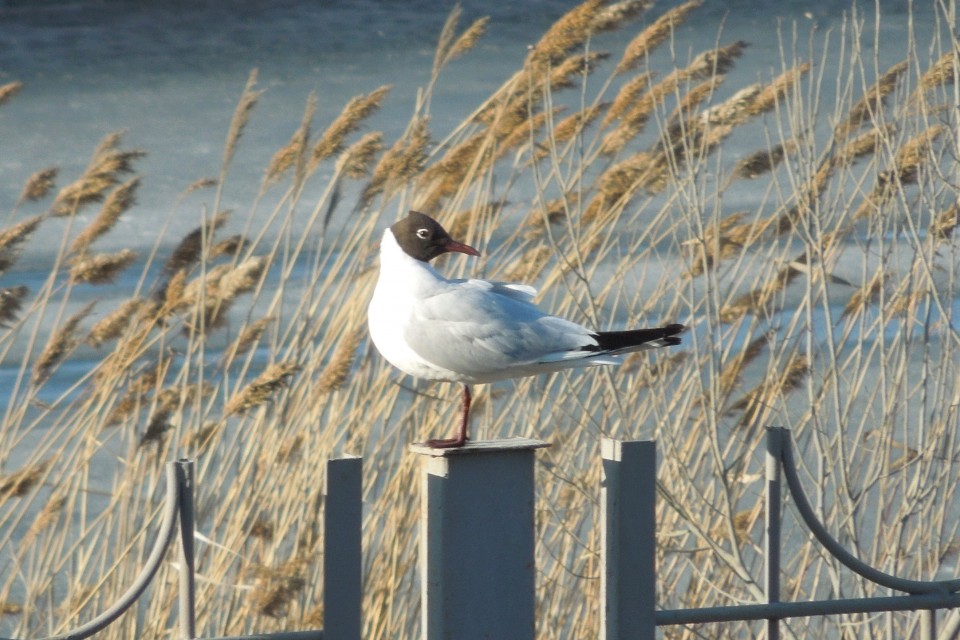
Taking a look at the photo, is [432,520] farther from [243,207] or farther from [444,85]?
[444,85]

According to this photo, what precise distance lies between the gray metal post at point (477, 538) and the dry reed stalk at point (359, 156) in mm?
971

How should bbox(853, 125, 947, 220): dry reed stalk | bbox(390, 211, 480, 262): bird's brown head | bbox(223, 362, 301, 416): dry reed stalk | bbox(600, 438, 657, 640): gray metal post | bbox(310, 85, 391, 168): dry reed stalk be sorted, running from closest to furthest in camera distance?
bbox(600, 438, 657, 640): gray metal post → bbox(390, 211, 480, 262): bird's brown head → bbox(223, 362, 301, 416): dry reed stalk → bbox(853, 125, 947, 220): dry reed stalk → bbox(310, 85, 391, 168): dry reed stalk

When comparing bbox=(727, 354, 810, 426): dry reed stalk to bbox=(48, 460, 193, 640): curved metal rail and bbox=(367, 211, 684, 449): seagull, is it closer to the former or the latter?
bbox=(367, 211, 684, 449): seagull

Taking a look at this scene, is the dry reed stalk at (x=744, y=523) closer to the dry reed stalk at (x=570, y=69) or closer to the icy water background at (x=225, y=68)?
the dry reed stalk at (x=570, y=69)

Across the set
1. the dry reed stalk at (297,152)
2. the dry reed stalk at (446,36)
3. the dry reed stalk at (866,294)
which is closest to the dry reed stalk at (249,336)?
the dry reed stalk at (297,152)

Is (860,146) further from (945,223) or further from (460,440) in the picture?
(460,440)

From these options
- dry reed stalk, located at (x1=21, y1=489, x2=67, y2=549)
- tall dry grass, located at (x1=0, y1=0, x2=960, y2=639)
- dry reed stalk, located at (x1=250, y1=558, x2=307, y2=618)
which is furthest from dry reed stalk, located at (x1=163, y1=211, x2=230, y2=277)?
dry reed stalk, located at (x1=250, y1=558, x2=307, y2=618)

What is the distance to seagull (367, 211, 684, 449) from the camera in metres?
1.06

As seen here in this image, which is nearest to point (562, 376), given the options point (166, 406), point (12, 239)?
point (166, 406)

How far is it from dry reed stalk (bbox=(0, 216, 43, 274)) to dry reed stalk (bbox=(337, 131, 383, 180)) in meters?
0.44

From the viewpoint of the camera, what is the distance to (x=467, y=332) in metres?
1.09

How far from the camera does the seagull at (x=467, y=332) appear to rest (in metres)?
1.06

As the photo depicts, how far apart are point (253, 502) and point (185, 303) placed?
33cm

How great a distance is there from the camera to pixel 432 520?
1031mm
